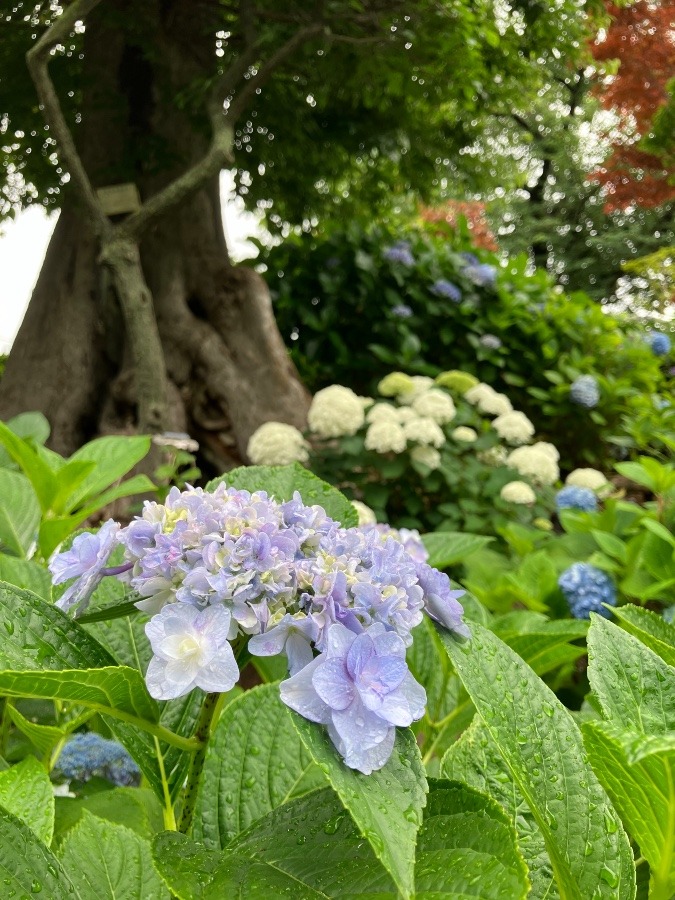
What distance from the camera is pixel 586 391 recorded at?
172 inches

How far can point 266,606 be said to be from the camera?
1.61 ft

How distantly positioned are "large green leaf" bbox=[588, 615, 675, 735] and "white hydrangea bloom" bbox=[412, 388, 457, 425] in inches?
118

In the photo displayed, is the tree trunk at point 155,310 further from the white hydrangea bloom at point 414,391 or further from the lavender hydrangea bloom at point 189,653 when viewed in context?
the lavender hydrangea bloom at point 189,653

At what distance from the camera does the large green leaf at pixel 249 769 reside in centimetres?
65

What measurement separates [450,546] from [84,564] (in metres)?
0.82

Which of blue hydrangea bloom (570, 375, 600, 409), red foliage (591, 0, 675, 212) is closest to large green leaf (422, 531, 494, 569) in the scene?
blue hydrangea bloom (570, 375, 600, 409)

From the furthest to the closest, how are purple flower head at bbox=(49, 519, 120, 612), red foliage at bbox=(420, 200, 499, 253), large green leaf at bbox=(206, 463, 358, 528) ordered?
red foliage at bbox=(420, 200, 499, 253) → large green leaf at bbox=(206, 463, 358, 528) → purple flower head at bbox=(49, 519, 120, 612)

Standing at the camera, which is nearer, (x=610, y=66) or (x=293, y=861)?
(x=293, y=861)

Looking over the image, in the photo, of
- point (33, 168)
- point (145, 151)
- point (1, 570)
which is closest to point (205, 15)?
point (145, 151)

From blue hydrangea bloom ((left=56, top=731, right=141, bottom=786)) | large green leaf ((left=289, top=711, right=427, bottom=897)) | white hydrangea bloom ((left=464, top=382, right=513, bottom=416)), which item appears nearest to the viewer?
large green leaf ((left=289, top=711, right=427, bottom=897))

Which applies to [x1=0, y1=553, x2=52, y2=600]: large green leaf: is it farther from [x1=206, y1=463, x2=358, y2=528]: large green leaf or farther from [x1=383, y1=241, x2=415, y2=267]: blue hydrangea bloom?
[x1=383, y1=241, x2=415, y2=267]: blue hydrangea bloom

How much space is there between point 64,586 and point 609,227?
59.3 feet

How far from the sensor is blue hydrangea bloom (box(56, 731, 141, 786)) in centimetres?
104

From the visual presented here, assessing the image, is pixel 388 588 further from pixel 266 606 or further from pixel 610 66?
pixel 610 66
